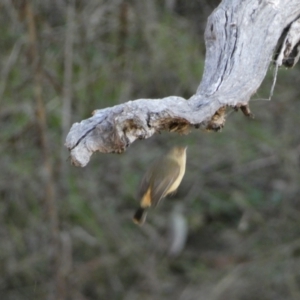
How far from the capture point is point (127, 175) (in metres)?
5.41

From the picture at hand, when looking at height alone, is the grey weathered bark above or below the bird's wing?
above

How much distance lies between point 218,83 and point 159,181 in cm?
64

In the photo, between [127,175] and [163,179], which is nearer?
[163,179]

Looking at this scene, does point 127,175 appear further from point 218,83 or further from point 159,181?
point 218,83

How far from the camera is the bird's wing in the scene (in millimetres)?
2316

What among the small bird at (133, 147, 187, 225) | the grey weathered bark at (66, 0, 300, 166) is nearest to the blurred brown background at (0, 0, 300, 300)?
the small bird at (133, 147, 187, 225)

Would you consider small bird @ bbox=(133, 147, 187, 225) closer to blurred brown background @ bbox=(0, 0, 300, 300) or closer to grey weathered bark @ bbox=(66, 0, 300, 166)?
grey weathered bark @ bbox=(66, 0, 300, 166)

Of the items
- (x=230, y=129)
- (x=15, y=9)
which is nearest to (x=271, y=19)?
(x=15, y=9)

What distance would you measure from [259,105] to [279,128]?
0.25m

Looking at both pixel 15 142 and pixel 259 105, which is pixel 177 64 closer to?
pixel 259 105

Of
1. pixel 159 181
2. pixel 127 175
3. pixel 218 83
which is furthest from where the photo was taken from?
pixel 127 175

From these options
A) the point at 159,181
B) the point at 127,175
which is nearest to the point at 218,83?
the point at 159,181

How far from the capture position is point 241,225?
5.95 metres

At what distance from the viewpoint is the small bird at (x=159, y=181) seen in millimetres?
2334
